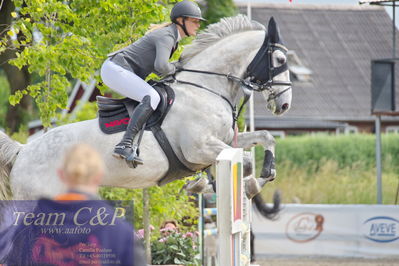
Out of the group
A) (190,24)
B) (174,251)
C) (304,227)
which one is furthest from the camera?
(304,227)

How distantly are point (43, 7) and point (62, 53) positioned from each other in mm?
524

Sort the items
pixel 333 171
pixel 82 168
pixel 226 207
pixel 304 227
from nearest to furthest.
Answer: pixel 82 168 < pixel 226 207 < pixel 304 227 < pixel 333 171

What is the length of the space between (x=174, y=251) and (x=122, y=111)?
2953 mm

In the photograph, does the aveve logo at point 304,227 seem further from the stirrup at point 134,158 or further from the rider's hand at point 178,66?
the stirrup at point 134,158

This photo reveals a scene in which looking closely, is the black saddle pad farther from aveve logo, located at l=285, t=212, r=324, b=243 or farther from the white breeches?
aveve logo, located at l=285, t=212, r=324, b=243

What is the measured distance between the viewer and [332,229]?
41.3 feet

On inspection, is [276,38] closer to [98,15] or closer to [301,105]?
[98,15]

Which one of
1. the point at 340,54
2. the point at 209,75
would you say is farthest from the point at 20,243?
the point at 340,54

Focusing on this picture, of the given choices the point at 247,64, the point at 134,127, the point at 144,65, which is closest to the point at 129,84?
the point at 144,65

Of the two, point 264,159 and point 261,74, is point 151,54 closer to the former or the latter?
point 261,74

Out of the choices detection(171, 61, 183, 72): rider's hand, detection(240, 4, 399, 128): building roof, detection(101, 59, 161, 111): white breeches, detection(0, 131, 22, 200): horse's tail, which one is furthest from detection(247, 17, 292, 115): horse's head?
detection(240, 4, 399, 128): building roof

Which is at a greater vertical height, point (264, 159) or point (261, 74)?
point (261, 74)

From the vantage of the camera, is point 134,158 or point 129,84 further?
point 129,84

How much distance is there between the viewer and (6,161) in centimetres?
607
